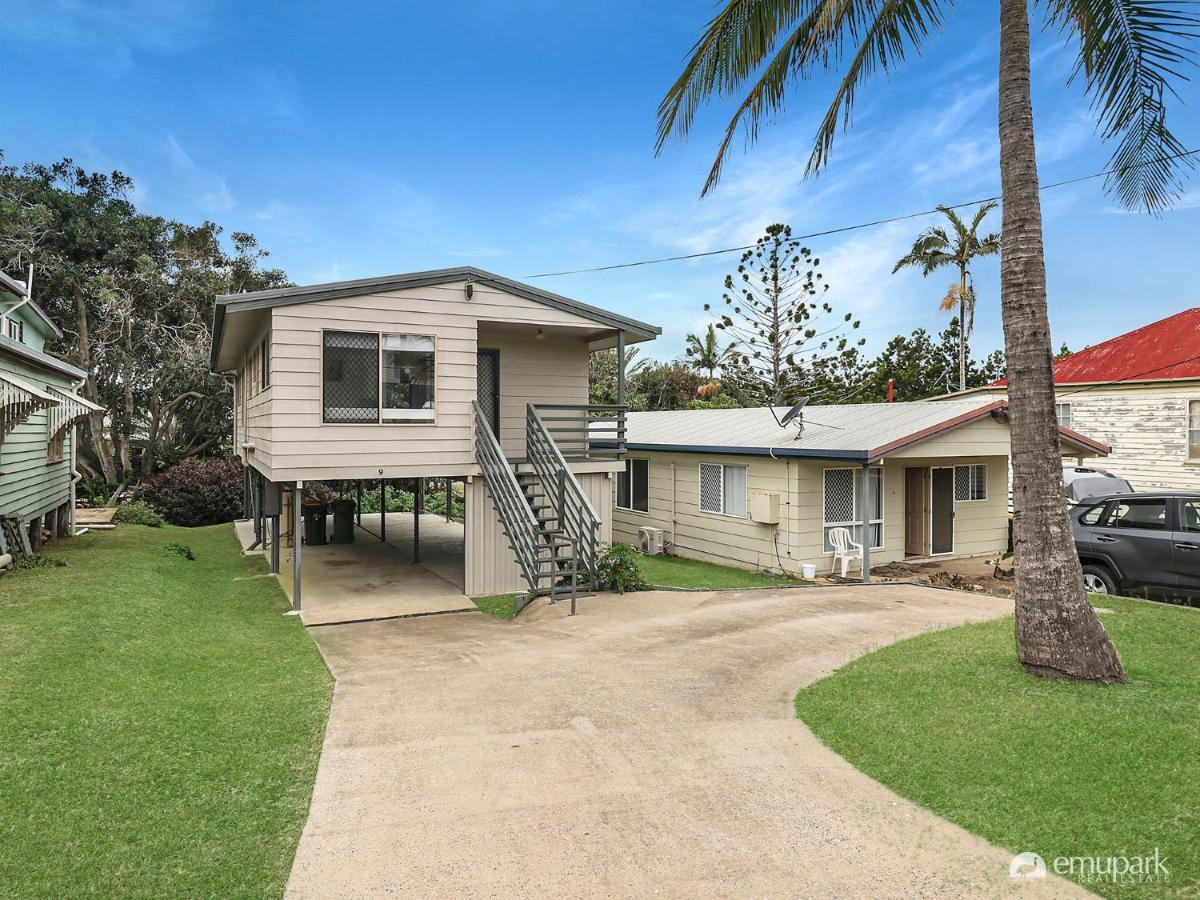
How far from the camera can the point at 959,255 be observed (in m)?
35.6

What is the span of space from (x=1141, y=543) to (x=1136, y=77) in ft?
21.0

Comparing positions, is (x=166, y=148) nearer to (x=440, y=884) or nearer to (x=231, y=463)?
(x=231, y=463)

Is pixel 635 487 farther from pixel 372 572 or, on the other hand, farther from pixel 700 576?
pixel 372 572

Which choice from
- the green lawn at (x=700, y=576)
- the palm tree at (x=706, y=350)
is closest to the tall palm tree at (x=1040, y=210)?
the green lawn at (x=700, y=576)

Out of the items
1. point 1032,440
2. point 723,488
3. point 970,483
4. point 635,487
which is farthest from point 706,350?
point 1032,440

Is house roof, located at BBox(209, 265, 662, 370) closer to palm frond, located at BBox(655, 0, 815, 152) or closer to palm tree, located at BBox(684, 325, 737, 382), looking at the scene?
palm frond, located at BBox(655, 0, 815, 152)

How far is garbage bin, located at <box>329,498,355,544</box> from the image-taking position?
703 inches

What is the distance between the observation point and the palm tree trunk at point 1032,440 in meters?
6.04

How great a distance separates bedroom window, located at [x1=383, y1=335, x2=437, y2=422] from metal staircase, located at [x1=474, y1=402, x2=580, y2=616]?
818mm

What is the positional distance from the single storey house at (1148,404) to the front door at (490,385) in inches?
568

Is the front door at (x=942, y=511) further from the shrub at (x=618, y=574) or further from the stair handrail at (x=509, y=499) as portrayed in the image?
the stair handrail at (x=509, y=499)

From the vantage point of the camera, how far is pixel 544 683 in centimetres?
688

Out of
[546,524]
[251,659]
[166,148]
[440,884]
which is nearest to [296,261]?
[166,148]

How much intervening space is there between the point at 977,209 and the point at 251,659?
1451 inches
